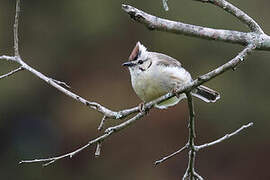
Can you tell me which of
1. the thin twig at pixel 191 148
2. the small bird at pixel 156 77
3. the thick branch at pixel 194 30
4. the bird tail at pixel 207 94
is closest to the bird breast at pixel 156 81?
the small bird at pixel 156 77

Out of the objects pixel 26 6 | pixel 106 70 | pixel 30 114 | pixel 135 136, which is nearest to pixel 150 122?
pixel 135 136

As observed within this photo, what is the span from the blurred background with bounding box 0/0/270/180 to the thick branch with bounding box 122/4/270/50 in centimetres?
577

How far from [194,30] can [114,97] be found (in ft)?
22.5

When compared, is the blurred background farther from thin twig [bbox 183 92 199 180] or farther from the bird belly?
thin twig [bbox 183 92 199 180]

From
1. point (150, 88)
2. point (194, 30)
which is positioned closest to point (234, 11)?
point (194, 30)

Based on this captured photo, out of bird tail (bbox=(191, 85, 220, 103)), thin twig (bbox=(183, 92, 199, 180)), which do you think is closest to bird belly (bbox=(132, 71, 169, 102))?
bird tail (bbox=(191, 85, 220, 103))

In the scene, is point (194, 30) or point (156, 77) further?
point (156, 77)

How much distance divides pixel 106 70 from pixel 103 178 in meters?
1.55

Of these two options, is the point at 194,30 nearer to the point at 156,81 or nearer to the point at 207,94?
the point at 156,81

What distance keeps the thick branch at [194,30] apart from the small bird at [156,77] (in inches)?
40.7

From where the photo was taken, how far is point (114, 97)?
996cm

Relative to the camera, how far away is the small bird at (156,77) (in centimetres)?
433

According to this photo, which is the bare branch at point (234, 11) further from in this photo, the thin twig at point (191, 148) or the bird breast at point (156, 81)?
the bird breast at point (156, 81)

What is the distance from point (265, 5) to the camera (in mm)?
9742
